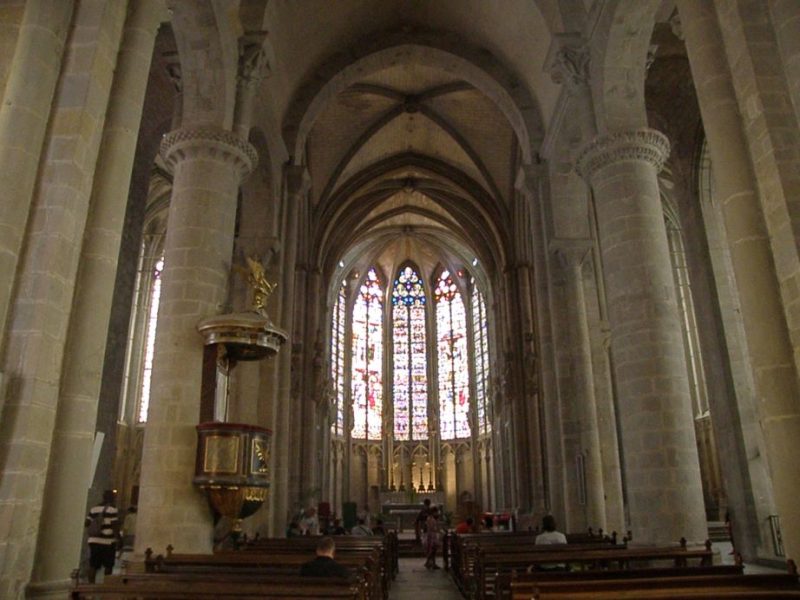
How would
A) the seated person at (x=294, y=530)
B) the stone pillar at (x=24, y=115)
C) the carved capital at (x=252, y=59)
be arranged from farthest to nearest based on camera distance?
1. the seated person at (x=294, y=530)
2. the carved capital at (x=252, y=59)
3. the stone pillar at (x=24, y=115)

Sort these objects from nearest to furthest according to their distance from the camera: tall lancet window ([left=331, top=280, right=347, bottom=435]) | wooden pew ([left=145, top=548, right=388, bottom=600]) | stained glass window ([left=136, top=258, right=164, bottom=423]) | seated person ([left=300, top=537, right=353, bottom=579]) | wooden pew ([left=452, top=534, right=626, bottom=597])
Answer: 1. seated person ([left=300, top=537, right=353, bottom=579])
2. wooden pew ([left=145, top=548, right=388, bottom=600])
3. wooden pew ([left=452, top=534, right=626, bottom=597])
4. stained glass window ([left=136, top=258, right=164, bottom=423])
5. tall lancet window ([left=331, top=280, right=347, bottom=435])

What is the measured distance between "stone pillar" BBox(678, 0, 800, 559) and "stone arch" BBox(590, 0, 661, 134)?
374 centimetres

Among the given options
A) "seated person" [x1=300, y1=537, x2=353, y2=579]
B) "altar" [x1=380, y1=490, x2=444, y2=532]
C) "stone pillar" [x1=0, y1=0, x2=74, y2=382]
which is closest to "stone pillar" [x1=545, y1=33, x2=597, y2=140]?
"stone pillar" [x1=0, y1=0, x2=74, y2=382]

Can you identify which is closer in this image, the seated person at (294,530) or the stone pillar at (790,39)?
the stone pillar at (790,39)

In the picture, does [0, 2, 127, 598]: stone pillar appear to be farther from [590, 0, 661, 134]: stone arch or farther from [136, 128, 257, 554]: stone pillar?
[590, 0, 661, 134]: stone arch

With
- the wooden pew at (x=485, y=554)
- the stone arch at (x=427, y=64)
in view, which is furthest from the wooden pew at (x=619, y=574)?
the stone arch at (x=427, y=64)

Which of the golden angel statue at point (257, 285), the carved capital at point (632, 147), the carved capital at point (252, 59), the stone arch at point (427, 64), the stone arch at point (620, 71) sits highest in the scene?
the stone arch at point (427, 64)

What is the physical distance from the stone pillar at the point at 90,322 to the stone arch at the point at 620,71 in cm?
686

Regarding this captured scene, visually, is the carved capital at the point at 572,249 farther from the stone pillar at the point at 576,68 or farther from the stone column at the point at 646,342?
the stone column at the point at 646,342

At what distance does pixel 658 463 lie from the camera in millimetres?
8422

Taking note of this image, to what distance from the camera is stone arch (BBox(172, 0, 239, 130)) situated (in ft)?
33.6

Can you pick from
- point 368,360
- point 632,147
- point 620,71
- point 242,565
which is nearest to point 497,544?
point 242,565

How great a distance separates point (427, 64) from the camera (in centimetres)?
1745

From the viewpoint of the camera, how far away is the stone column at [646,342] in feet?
27.3
